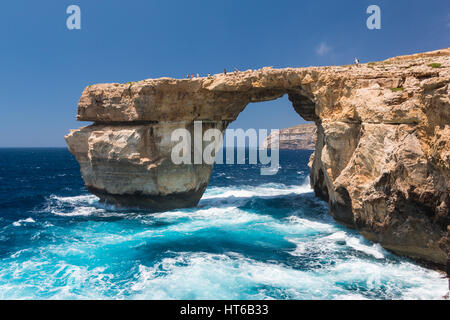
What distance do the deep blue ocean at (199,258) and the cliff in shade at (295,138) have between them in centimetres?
14416

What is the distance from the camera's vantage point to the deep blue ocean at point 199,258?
1274 cm

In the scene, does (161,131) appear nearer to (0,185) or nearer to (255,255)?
(255,255)

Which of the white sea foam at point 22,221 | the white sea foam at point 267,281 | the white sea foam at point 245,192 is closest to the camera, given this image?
the white sea foam at point 267,281

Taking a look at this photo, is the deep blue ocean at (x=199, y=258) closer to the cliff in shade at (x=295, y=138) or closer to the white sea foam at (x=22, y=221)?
the white sea foam at (x=22, y=221)

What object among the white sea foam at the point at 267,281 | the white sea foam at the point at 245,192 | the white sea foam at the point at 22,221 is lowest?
the white sea foam at the point at 267,281

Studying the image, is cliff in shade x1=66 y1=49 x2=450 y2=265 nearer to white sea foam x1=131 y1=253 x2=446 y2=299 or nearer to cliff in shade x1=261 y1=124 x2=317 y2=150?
white sea foam x1=131 y1=253 x2=446 y2=299

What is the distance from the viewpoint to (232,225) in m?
22.9

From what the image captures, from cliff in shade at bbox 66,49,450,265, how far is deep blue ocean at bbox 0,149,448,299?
6.76 ft

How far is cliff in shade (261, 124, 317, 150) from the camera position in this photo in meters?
167

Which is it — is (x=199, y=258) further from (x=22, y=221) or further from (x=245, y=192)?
(x=245, y=192)

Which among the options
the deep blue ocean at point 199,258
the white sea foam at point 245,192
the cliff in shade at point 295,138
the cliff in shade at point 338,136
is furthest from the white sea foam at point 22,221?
the cliff in shade at point 295,138

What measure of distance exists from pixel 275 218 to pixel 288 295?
1264cm

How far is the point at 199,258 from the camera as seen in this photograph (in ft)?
53.8

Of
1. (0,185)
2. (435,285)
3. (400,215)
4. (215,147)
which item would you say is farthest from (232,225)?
(0,185)
